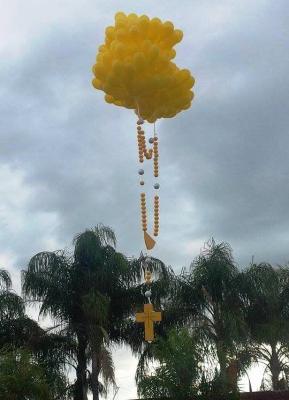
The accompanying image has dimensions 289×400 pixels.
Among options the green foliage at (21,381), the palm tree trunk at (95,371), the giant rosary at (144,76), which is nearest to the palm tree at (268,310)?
the palm tree trunk at (95,371)

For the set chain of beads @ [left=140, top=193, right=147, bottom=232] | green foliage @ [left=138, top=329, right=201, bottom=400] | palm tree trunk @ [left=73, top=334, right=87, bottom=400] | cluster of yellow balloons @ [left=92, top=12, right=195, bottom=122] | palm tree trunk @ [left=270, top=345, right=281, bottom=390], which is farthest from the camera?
palm tree trunk @ [left=270, top=345, right=281, bottom=390]

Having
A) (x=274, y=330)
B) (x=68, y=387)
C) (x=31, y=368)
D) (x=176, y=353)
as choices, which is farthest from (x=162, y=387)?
(x=274, y=330)

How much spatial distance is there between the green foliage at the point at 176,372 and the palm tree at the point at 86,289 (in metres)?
Result: 4.46

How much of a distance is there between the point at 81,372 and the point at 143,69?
42.8 ft

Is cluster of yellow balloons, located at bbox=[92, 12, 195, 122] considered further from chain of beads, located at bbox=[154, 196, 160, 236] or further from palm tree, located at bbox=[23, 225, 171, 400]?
palm tree, located at bbox=[23, 225, 171, 400]

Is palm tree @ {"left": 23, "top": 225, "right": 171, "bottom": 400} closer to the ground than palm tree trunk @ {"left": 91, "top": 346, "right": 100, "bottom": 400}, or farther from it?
farther from it

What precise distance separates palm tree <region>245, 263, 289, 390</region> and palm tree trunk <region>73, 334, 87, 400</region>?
5.62m

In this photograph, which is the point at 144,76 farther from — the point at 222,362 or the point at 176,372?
the point at 222,362

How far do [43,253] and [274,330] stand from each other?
8100 mm

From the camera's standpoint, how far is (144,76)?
13.3m

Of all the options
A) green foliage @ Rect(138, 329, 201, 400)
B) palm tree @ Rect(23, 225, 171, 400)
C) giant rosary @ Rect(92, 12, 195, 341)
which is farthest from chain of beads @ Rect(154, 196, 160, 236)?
palm tree @ Rect(23, 225, 171, 400)

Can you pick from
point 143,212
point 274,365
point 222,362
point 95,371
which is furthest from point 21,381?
point 274,365

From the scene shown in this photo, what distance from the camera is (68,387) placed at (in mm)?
22938

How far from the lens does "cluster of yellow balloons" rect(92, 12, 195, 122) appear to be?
519 inches
